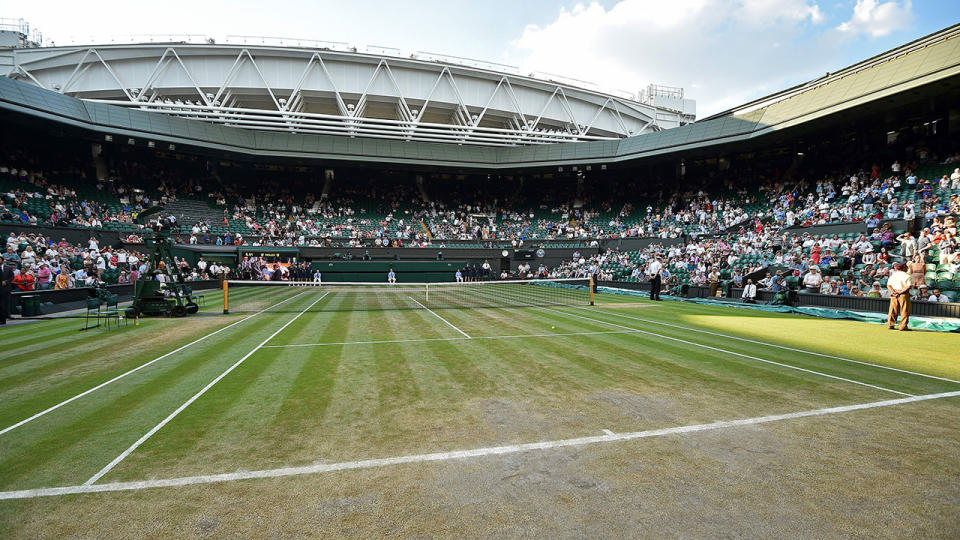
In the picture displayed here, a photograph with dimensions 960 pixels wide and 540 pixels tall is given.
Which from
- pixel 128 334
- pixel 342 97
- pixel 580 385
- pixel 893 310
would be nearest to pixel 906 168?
pixel 893 310

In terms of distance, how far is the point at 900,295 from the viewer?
12.9 meters

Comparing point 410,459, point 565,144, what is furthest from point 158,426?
point 565,144

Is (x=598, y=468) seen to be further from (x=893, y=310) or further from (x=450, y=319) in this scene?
(x=893, y=310)

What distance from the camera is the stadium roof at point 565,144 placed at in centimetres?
2353

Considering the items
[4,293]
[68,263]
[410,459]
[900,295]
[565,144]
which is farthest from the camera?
[565,144]

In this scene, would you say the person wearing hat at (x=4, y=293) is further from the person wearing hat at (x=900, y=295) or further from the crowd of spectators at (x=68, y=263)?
the person wearing hat at (x=900, y=295)

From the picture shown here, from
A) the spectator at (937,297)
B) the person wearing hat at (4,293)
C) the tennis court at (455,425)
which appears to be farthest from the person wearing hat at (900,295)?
the person wearing hat at (4,293)

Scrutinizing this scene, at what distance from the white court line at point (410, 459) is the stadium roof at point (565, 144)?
26910mm

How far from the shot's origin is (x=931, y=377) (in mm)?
7719

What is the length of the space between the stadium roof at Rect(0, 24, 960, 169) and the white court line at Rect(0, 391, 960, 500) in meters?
26.9

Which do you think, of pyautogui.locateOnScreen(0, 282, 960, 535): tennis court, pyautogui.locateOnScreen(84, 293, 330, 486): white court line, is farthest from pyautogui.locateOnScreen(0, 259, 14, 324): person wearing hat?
pyautogui.locateOnScreen(84, 293, 330, 486): white court line

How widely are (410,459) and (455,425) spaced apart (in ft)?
3.51

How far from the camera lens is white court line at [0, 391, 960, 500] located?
159 inches

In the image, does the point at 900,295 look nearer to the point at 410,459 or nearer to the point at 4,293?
the point at 410,459
